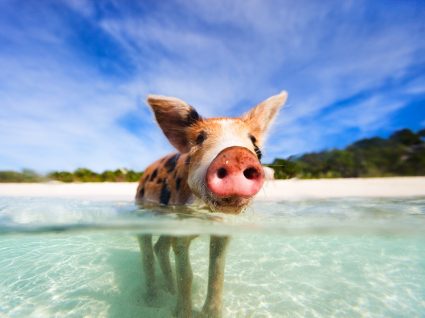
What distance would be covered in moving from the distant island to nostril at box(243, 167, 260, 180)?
16.3 m

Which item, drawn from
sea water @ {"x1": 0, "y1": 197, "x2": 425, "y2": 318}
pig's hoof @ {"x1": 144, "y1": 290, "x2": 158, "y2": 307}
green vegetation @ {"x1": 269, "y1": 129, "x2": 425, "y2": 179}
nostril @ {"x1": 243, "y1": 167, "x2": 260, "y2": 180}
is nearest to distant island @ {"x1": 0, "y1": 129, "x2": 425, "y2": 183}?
green vegetation @ {"x1": 269, "y1": 129, "x2": 425, "y2": 179}

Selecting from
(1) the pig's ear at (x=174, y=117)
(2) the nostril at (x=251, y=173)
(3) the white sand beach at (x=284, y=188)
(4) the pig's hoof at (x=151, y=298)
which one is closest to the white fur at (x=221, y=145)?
(2) the nostril at (x=251, y=173)

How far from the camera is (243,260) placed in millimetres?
8359

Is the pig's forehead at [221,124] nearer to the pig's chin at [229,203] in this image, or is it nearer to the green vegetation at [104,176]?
the pig's chin at [229,203]

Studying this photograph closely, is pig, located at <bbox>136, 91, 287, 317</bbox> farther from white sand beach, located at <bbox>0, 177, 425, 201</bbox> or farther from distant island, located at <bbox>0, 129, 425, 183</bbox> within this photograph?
distant island, located at <bbox>0, 129, 425, 183</bbox>

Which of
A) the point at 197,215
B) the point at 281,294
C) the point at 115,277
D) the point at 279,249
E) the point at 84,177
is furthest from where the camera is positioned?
the point at 84,177

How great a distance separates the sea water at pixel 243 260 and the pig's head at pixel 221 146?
1320mm

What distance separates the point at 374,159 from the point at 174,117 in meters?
19.1

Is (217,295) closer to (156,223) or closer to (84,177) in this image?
(156,223)

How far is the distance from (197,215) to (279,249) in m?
4.58

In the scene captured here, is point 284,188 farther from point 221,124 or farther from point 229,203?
point 229,203

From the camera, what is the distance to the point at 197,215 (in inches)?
219

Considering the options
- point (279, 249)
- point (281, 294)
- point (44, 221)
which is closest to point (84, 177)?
point (44, 221)

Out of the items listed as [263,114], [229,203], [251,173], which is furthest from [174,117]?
[251,173]
